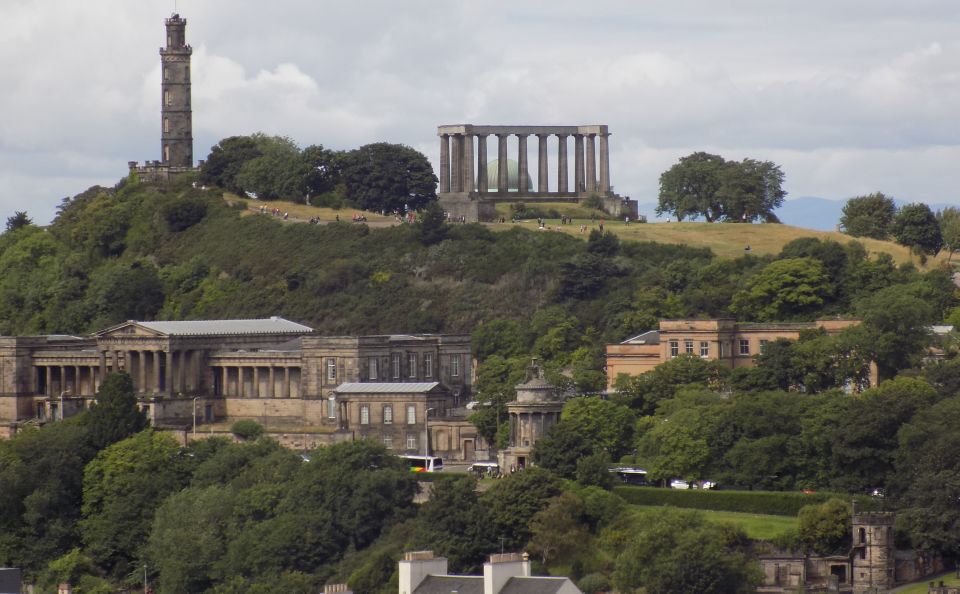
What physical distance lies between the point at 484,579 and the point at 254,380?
6052 centimetres

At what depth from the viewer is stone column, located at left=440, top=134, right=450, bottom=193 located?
627ft

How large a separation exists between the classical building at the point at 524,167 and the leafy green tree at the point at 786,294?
44862 mm

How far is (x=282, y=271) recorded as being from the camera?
579 ft

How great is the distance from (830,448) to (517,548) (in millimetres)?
15133

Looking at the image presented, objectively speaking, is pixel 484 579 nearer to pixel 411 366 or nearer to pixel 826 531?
pixel 826 531

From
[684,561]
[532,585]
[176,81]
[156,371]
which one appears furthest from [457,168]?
[532,585]

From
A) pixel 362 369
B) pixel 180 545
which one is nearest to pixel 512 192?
pixel 362 369

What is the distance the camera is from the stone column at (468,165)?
190125 mm

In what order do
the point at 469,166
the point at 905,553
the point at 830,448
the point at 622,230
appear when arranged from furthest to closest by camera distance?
the point at 469,166
the point at 622,230
the point at 830,448
the point at 905,553

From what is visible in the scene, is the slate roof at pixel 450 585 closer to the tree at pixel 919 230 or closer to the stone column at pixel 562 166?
the tree at pixel 919 230

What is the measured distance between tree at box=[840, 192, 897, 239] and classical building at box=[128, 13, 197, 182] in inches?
1959

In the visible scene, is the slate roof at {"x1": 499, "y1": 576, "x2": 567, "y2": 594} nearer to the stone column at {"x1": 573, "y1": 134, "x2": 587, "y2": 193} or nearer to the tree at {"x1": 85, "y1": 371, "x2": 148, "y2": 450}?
the tree at {"x1": 85, "y1": 371, "x2": 148, "y2": 450}

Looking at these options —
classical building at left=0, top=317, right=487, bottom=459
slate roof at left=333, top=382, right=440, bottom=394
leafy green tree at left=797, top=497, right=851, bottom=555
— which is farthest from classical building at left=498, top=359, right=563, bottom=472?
leafy green tree at left=797, top=497, right=851, bottom=555

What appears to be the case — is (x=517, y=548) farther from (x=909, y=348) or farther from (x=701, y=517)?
(x=909, y=348)
